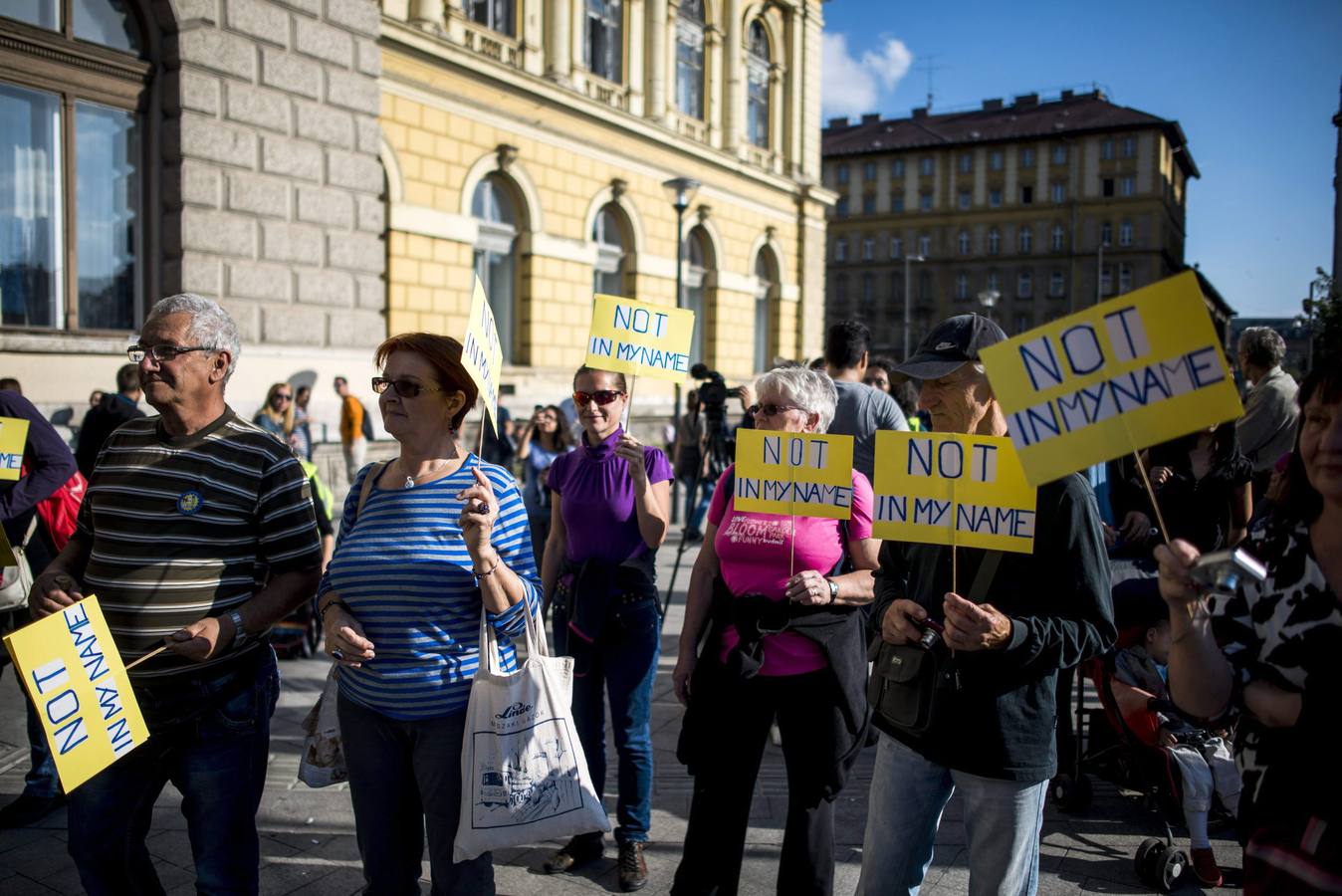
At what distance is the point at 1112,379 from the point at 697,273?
71.0 ft

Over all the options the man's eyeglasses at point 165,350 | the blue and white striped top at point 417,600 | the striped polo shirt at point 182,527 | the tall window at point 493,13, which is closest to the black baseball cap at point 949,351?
the blue and white striped top at point 417,600

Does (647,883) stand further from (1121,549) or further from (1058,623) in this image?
(1121,549)

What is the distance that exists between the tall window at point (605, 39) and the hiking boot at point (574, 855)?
18.1 metres

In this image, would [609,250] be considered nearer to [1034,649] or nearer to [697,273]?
[697,273]

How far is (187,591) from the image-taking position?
2.71 m

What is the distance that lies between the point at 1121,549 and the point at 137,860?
4.39 m

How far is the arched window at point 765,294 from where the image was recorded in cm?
2572

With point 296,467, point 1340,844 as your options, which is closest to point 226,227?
point 296,467

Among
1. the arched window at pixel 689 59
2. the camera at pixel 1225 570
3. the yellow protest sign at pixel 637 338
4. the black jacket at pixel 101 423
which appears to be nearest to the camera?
the camera at pixel 1225 570

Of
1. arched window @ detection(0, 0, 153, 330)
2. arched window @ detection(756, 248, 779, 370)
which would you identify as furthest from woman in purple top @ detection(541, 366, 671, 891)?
arched window @ detection(756, 248, 779, 370)

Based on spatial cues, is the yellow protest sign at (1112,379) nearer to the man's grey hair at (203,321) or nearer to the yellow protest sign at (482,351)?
the yellow protest sign at (482,351)

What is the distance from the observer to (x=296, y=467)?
287 cm

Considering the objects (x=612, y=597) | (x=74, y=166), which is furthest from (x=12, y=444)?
(x=74, y=166)

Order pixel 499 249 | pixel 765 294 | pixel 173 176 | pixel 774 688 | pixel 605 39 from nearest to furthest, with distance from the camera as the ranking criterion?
1. pixel 774 688
2. pixel 173 176
3. pixel 499 249
4. pixel 605 39
5. pixel 765 294
